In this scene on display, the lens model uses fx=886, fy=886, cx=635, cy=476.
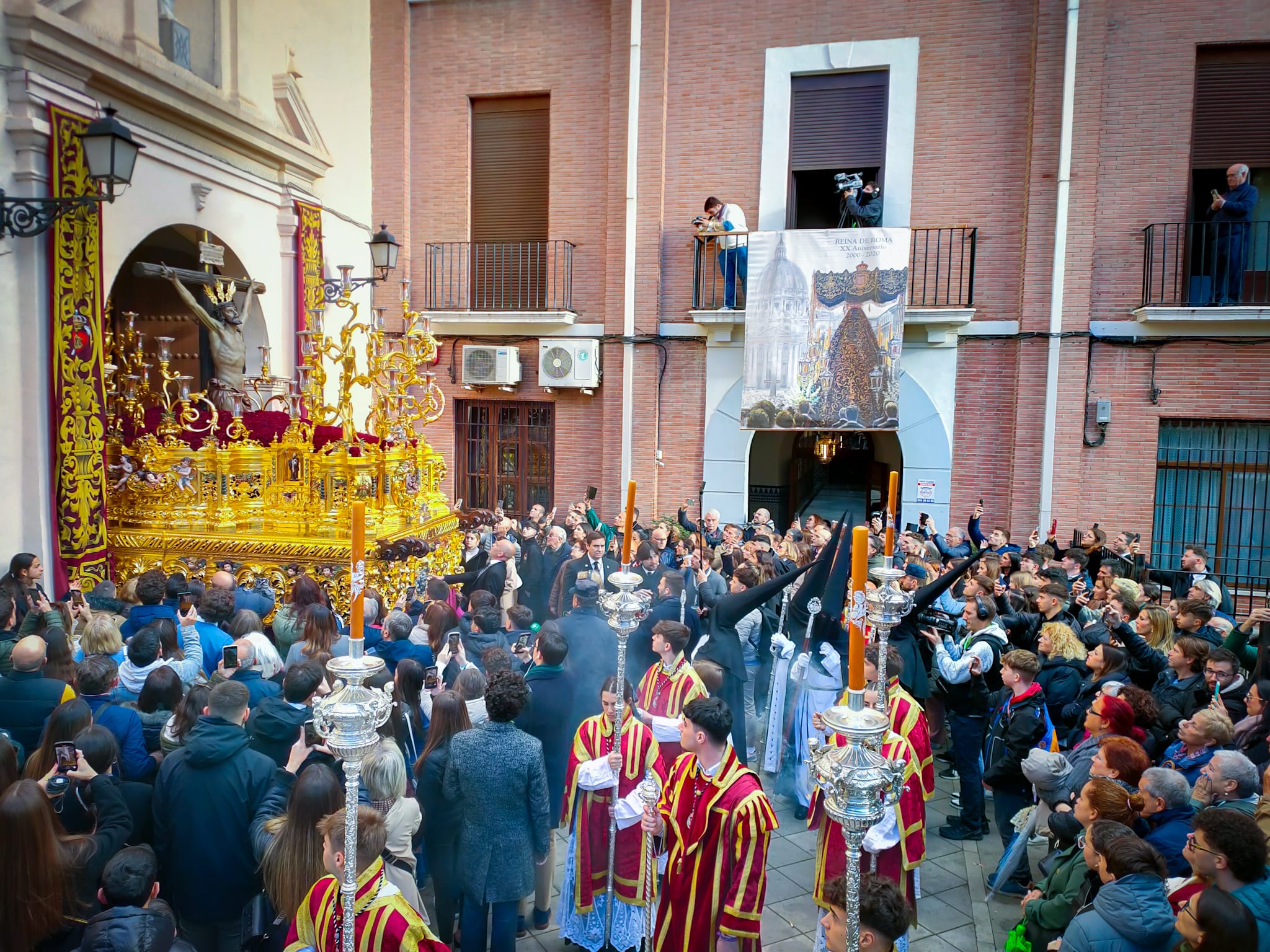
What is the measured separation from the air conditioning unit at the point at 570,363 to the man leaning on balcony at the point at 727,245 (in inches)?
81.5

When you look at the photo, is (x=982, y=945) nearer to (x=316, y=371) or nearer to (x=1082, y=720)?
(x=1082, y=720)

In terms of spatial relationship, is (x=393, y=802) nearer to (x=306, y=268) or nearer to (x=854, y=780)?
(x=854, y=780)

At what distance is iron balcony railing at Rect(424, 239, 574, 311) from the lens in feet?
44.3

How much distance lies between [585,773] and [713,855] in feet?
2.43

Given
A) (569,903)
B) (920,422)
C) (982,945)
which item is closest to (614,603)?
(569,903)

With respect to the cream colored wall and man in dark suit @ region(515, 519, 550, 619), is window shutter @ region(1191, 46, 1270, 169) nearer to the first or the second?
man in dark suit @ region(515, 519, 550, 619)

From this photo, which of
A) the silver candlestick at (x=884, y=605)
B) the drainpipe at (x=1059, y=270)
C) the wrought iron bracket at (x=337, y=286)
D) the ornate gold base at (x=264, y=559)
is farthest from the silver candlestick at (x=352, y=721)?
the drainpipe at (x=1059, y=270)

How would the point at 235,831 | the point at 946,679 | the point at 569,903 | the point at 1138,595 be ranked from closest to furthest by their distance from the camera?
the point at 235,831 < the point at 569,903 < the point at 946,679 < the point at 1138,595

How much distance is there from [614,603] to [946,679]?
121 inches

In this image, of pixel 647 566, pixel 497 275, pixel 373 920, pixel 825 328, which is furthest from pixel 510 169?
pixel 373 920

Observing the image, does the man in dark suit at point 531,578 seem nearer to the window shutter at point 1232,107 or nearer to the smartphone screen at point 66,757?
the smartphone screen at point 66,757

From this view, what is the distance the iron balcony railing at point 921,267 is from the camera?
39.4 ft

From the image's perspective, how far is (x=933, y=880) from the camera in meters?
5.47

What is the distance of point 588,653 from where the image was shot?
5.63 m
